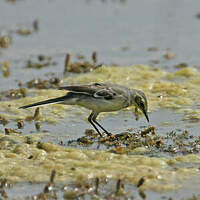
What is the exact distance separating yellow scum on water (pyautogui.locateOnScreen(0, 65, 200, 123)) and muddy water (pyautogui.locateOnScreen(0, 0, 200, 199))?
2 centimetres

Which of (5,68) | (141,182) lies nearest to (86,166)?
(141,182)

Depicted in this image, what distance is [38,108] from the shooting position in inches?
363

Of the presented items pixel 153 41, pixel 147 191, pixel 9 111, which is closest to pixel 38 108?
pixel 9 111

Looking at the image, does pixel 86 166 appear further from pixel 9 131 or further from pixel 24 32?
pixel 24 32

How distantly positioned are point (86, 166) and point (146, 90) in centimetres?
380

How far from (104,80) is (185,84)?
1.62 metres

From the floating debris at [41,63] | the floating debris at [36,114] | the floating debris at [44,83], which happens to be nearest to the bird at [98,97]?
the floating debris at [36,114]

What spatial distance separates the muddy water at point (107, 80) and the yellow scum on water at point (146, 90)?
0.02 meters

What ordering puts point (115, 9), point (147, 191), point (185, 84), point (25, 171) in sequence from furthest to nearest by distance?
point (115, 9) → point (185, 84) → point (25, 171) → point (147, 191)

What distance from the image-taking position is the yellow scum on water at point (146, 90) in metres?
9.57

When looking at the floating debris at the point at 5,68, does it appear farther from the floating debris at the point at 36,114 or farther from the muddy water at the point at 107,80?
the floating debris at the point at 36,114

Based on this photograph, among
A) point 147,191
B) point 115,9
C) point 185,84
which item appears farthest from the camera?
point 115,9

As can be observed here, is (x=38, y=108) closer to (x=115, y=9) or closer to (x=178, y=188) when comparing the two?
(x=178, y=188)

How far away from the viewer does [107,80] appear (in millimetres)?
11297
